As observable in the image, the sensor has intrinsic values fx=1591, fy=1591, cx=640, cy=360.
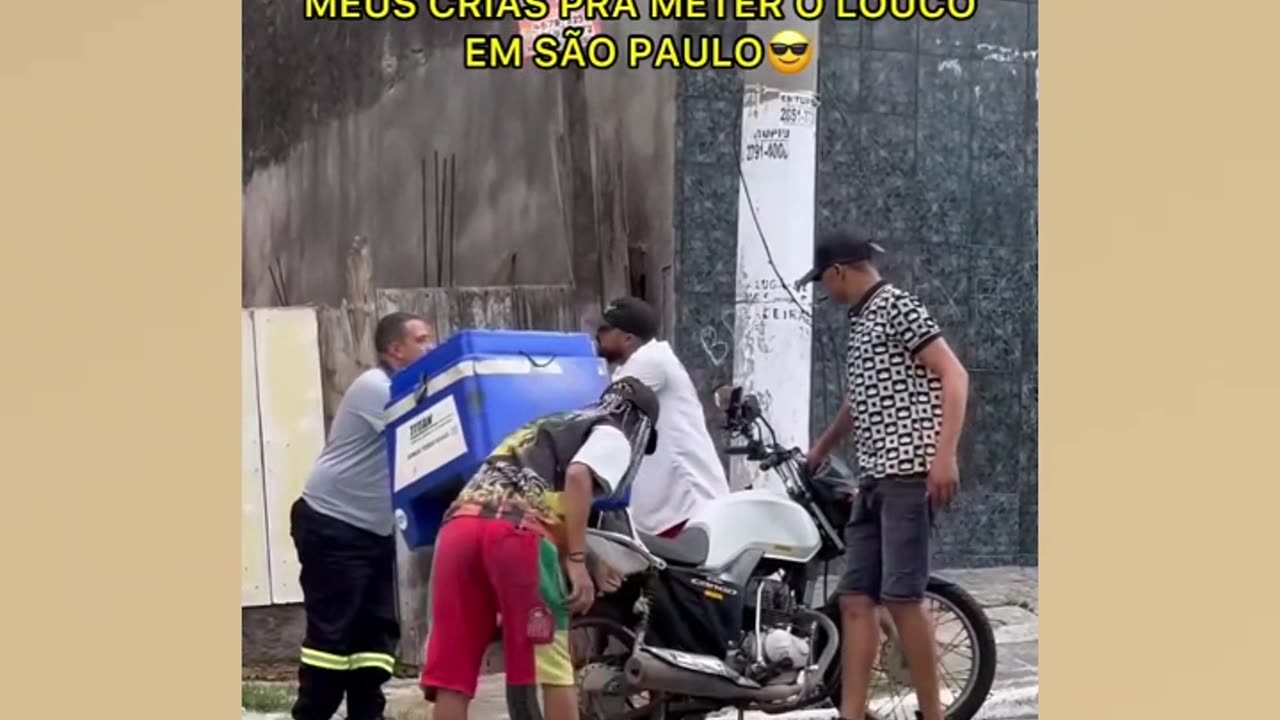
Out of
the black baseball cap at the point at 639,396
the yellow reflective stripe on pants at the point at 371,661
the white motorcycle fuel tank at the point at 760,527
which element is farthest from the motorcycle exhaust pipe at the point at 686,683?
the yellow reflective stripe on pants at the point at 371,661

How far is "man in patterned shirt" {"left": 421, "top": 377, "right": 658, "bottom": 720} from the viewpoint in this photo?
4.03m

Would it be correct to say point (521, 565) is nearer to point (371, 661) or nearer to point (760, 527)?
point (760, 527)

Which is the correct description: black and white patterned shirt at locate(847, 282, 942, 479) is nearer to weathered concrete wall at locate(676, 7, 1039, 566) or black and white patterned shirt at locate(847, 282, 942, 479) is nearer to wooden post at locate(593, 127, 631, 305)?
weathered concrete wall at locate(676, 7, 1039, 566)

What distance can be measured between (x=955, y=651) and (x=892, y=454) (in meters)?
0.85

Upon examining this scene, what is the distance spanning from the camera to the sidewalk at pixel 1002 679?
5.43 meters

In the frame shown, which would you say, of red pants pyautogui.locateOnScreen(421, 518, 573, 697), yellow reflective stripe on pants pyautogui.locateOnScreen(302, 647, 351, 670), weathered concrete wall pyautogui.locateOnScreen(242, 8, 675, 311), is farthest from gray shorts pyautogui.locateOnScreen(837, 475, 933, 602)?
weathered concrete wall pyautogui.locateOnScreen(242, 8, 675, 311)

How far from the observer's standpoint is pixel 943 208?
7.23 m

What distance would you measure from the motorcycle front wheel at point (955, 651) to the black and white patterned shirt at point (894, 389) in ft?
1.74

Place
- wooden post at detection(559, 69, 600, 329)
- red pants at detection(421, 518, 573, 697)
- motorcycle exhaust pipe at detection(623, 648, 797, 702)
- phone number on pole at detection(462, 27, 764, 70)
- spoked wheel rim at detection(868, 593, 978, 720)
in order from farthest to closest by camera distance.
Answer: wooden post at detection(559, 69, 600, 329) < phone number on pole at detection(462, 27, 764, 70) < spoked wheel rim at detection(868, 593, 978, 720) < motorcycle exhaust pipe at detection(623, 648, 797, 702) < red pants at detection(421, 518, 573, 697)

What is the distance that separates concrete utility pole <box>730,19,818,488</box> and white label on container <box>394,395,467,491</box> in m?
1.17

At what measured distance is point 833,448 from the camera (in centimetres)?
509

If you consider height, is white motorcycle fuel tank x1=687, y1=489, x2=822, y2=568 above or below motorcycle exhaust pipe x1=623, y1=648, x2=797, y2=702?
above

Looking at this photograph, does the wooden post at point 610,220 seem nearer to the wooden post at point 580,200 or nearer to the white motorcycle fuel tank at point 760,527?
the wooden post at point 580,200

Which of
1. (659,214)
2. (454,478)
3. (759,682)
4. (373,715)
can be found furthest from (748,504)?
(659,214)
